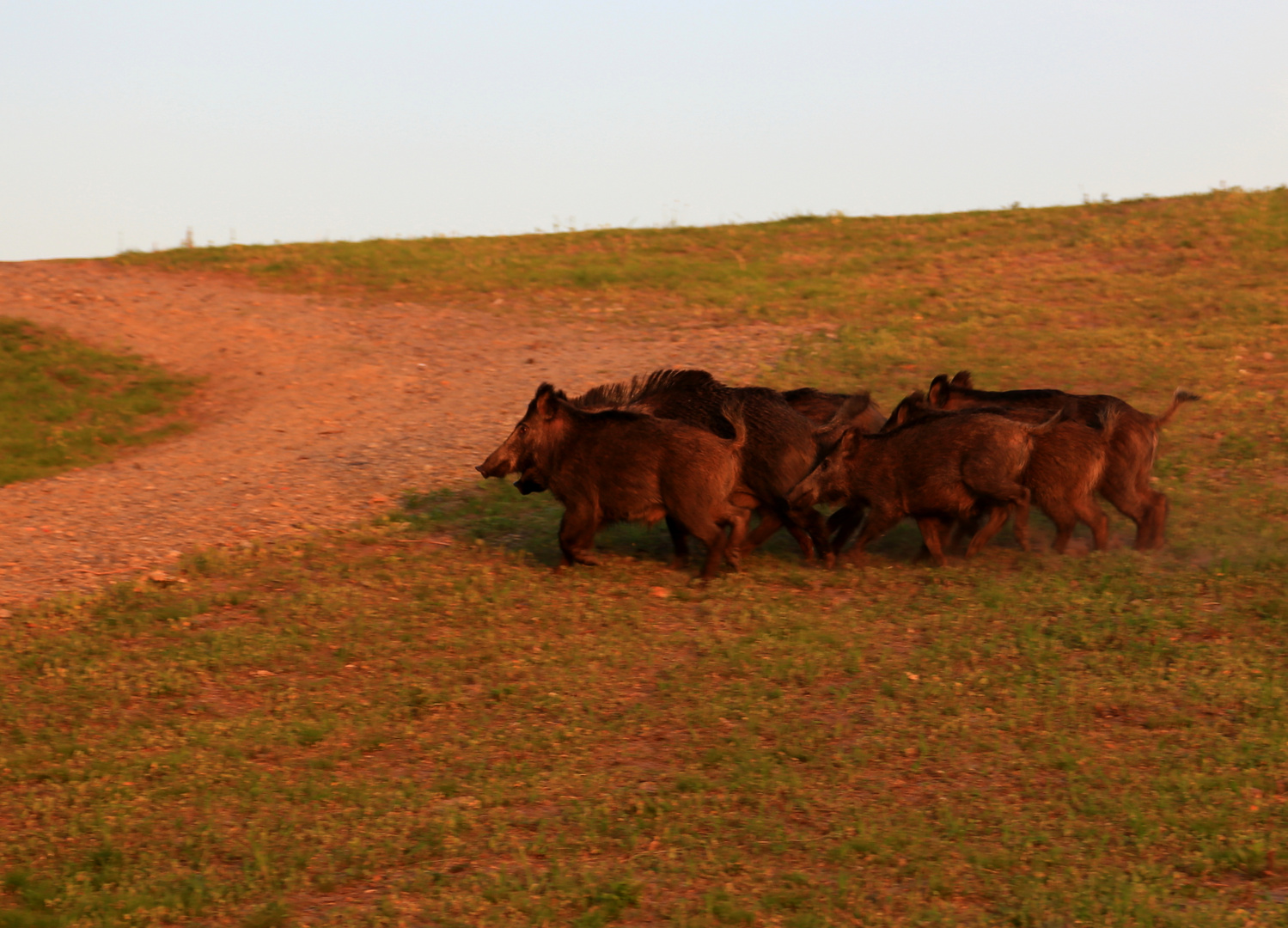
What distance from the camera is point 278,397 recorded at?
1341 cm

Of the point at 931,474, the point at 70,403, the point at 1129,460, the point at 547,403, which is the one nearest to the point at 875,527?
the point at 931,474

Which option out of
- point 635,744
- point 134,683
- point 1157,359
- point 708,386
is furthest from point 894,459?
point 1157,359

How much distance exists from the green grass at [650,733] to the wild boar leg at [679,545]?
126 millimetres

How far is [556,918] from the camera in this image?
479 cm

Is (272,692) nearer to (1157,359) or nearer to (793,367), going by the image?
(793,367)

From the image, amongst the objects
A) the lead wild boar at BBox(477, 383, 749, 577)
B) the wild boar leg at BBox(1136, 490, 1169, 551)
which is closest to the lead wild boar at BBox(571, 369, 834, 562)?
the lead wild boar at BBox(477, 383, 749, 577)

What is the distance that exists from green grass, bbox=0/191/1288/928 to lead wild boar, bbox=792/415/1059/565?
0.36 meters

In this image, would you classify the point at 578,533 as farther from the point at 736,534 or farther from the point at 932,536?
the point at 932,536

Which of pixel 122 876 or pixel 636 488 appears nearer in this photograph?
pixel 122 876

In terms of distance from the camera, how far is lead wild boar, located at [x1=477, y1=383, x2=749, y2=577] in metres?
8.52

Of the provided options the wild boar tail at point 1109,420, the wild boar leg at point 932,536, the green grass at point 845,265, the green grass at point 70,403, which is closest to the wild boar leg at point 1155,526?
the wild boar tail at point 1109,420

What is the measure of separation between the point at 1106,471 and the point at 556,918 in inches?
227

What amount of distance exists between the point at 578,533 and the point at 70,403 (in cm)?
680

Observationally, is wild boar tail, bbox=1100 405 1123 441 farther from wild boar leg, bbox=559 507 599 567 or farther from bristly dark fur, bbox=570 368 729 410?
wild boar leg, bbox=559 507 599 567
